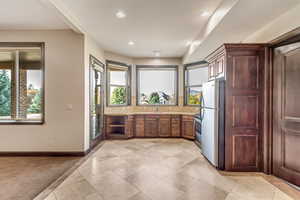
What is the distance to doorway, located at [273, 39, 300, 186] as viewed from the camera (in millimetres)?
2869

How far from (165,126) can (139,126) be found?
896 millimetres

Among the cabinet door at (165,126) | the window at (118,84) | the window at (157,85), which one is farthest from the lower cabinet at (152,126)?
the window at (157,85)

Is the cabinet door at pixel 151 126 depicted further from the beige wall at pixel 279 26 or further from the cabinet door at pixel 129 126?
the beige wall at pixel 279 26

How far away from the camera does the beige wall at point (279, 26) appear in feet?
8.52

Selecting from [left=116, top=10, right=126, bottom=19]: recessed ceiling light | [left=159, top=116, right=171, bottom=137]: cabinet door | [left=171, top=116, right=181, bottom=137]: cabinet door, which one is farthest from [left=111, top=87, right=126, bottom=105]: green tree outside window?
[left=116, top=10, right=126, bottom=19]: recessed ceiling light

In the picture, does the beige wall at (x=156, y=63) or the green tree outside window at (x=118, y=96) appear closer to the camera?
the green tree outside window at (x=118, y=96)

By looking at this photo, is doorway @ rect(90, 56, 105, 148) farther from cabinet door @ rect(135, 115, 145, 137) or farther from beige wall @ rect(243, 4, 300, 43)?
beige wall @ rect(243, 4, 300, 43)

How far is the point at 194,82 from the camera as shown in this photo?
6.43 metres

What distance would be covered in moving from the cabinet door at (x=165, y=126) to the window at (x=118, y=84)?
140 cm

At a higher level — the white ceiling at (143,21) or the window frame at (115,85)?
the white ceiling at (143,21)

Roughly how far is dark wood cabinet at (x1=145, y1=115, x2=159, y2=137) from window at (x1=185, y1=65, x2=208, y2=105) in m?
1.37

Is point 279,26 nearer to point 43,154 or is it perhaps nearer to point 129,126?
point 129,126

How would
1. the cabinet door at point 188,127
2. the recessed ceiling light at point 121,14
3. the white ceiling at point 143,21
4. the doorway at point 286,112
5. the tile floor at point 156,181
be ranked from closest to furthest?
the tile floor at point 156,181, the doorway at point 286,112, the white ceiling at point 143,21, the recessed ceiling light at point 121,14, the cabinet door at point 188,127

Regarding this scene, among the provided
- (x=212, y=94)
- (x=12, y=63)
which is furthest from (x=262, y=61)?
(x=12, y=63)
